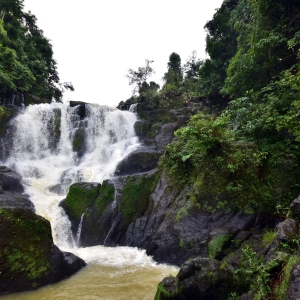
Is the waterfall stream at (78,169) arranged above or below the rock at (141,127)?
below

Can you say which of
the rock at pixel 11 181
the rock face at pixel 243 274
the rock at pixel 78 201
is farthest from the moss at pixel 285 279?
the rock at pixel 11 181

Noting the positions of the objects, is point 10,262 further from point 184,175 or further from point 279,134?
point 279,134

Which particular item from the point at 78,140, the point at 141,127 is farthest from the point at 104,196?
the point at 141,127

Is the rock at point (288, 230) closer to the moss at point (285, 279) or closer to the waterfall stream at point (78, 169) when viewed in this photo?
the moss at point (285, 279)

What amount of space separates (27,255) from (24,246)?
0.28 meters

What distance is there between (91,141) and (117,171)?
21.4 feet

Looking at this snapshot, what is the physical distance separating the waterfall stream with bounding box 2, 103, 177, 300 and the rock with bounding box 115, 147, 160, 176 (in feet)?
2.25

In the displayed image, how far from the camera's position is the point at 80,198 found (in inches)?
465

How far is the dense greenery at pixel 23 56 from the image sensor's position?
20203mm

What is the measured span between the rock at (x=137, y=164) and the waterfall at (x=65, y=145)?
2.30 ft

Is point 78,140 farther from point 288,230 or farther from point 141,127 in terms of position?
point 288,230

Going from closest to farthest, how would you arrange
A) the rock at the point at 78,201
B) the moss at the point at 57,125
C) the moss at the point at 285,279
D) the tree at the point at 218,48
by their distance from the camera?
1. the moss at the point at 285,279
2. the rock at the point at 78,201
3. the tree at the point at 218,48
4. the moss at the point at 57,125

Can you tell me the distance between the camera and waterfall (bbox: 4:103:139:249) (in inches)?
591

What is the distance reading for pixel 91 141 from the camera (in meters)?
20.5
